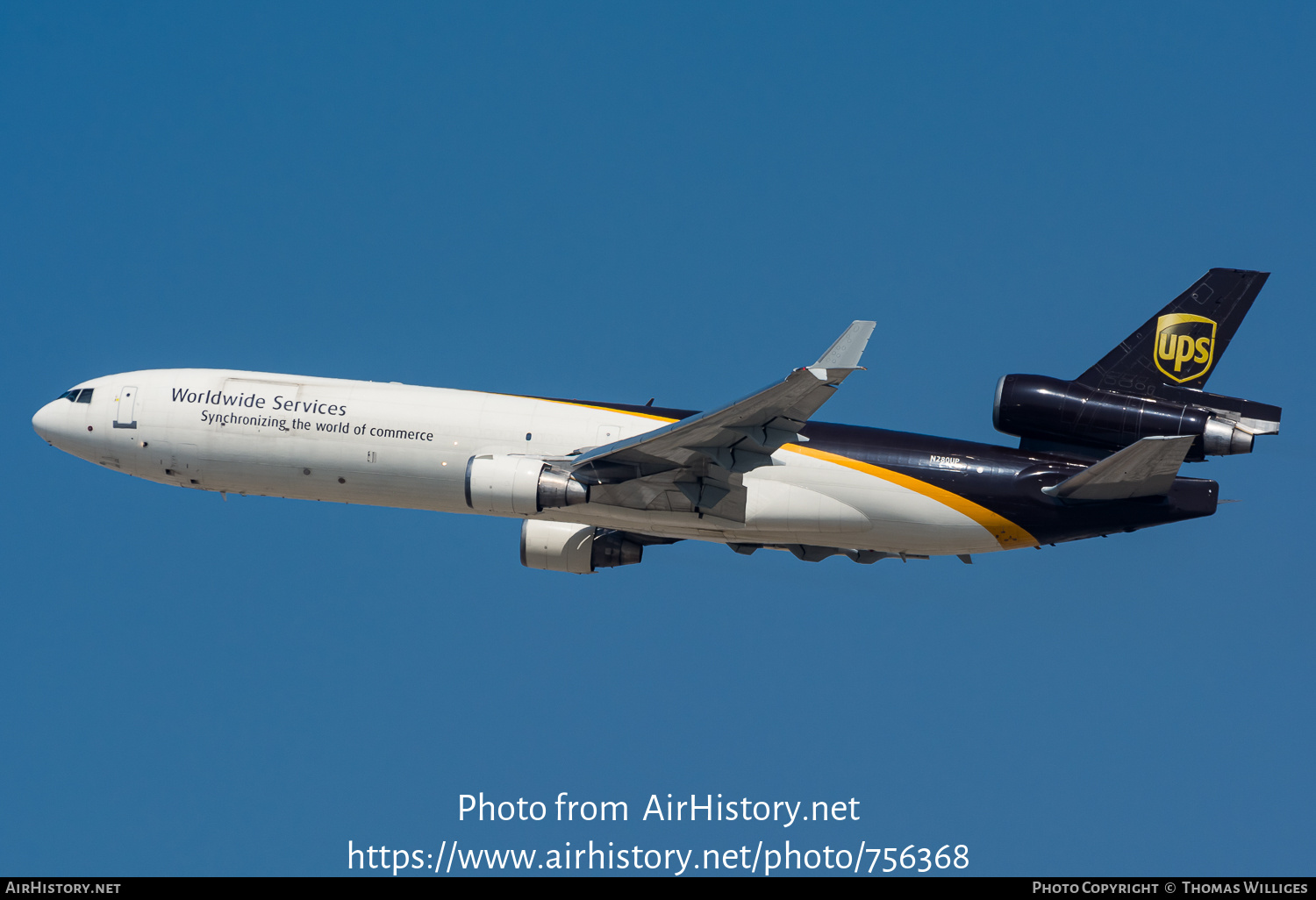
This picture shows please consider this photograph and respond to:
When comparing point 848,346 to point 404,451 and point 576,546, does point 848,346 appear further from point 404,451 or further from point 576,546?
point 404,451

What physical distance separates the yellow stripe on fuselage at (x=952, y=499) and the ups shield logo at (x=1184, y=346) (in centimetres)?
569

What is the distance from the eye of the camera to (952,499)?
3030 centimetres

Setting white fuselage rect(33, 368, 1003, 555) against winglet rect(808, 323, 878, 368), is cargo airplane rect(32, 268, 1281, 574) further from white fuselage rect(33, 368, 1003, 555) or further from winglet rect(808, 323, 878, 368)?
A: winglet rect(808, 323, 878, 368)

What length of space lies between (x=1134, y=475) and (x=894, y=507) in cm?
547

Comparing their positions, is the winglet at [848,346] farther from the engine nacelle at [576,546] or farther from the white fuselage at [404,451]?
the engine nacelle at [576,546]

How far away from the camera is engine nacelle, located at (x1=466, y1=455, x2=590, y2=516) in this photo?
29156 millimetres

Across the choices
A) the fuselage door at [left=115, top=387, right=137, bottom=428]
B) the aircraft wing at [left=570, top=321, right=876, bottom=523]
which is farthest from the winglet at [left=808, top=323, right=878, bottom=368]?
the fuselage door at [left=115, top=387, right=137, bottom=428]

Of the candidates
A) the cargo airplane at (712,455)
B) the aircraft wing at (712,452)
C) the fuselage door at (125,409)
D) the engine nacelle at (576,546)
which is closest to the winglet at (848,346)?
the aircraft wing at (712,452)

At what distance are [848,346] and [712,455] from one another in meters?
5.39

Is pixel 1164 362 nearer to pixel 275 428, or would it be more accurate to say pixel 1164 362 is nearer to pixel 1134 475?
pixel 1134 475

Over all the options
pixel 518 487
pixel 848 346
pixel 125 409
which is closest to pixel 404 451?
pixel 518 487

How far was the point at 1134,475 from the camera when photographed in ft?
94.0

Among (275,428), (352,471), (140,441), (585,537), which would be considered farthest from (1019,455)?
(140,441)

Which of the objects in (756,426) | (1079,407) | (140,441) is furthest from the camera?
(140,441)
